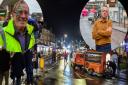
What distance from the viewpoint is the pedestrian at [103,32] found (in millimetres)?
3822

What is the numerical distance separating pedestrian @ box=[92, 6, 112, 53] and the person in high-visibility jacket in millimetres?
1428

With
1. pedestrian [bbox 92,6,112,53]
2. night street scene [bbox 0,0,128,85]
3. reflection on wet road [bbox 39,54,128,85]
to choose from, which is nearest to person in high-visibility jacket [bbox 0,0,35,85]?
night street scene [bbox 0,0,128,85]

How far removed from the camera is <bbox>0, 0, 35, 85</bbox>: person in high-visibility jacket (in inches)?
91.7

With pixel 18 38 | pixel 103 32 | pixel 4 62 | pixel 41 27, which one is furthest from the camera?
pixel 103 32

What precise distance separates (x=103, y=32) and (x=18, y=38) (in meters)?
1.62

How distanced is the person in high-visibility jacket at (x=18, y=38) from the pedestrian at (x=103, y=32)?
1.43 m

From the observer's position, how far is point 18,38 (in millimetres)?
2361

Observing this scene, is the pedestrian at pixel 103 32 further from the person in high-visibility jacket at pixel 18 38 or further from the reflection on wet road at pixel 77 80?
the reflection on wet road at pixel 77 80

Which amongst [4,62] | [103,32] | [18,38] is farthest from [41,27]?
[103,32]

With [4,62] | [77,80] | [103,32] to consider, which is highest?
[103,32]

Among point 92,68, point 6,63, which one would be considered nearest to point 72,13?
point 6,63

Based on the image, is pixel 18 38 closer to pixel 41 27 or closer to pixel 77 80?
pixel 41 27

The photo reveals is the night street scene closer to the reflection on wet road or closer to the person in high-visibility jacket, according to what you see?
the person in high-visibility jacket

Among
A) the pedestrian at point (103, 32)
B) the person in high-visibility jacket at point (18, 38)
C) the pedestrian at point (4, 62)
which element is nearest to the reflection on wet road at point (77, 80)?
the pedestrian at point (103, 32)
